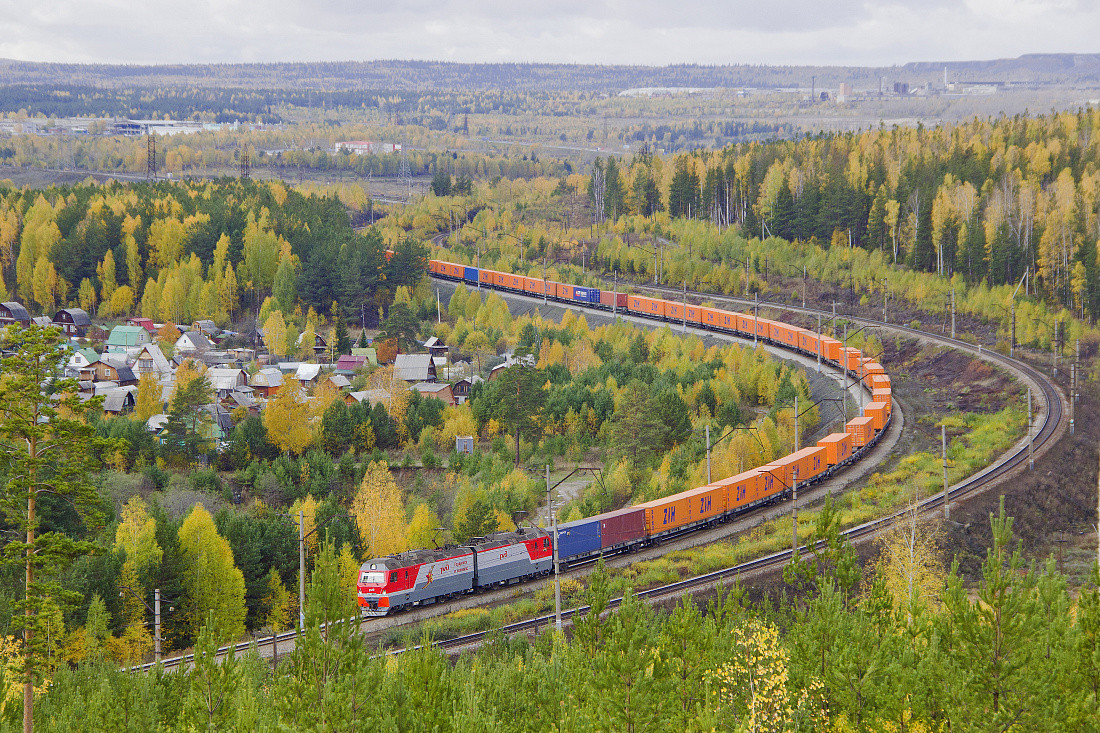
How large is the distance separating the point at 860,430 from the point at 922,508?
12.4m

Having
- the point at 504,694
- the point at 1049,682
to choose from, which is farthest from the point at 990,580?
the point at 504,694

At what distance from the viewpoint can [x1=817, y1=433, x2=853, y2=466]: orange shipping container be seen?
60219 mm

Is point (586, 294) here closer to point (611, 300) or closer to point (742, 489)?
point (611, 300)

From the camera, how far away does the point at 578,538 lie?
47.8 metres

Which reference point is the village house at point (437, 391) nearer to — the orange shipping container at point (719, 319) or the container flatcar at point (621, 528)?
the orange shipping container at point (719, 319)

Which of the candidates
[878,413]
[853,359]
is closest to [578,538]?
[878,413]

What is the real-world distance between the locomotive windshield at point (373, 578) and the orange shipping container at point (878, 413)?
3619cm

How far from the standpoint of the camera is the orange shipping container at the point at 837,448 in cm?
6022

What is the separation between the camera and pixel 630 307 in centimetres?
10806

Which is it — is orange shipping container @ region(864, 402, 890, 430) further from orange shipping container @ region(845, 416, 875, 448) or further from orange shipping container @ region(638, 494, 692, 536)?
orange shipping container @ region(638, 494, 692, 536)

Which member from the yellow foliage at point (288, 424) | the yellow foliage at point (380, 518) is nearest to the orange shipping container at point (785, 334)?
the yellow foliage at point (288, 424)

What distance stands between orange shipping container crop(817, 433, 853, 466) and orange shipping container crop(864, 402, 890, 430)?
15.6 feet

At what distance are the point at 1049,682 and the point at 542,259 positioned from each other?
119262 millimetres

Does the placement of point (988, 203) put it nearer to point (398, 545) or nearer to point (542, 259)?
point (542, 259)
